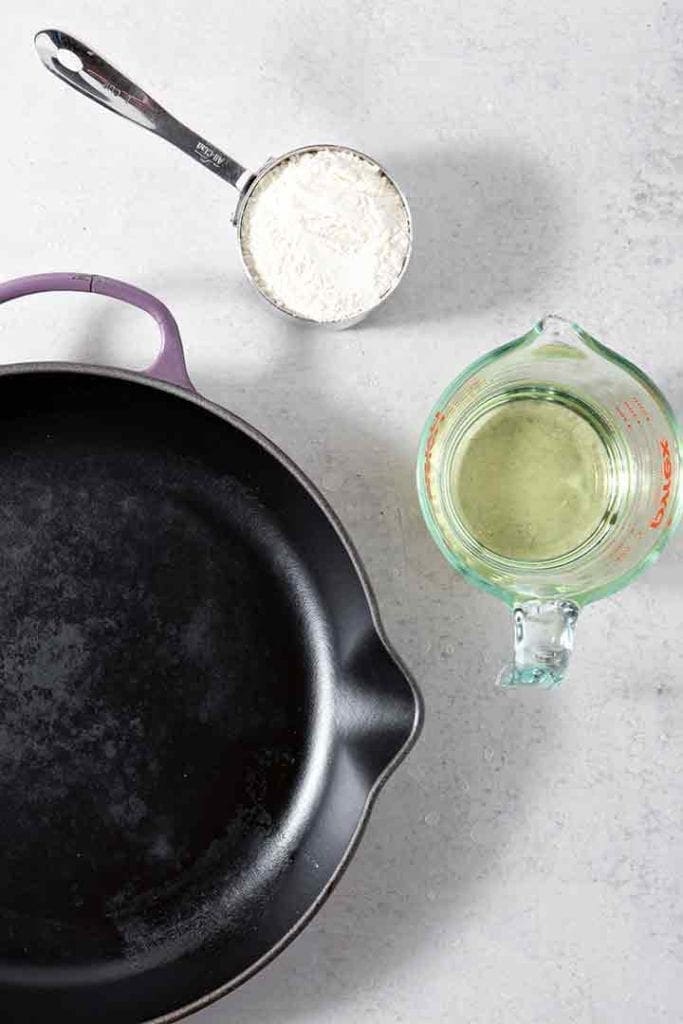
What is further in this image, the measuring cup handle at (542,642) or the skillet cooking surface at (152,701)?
the skillet cooking surface at (152,701)

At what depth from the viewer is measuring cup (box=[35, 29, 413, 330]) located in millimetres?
808

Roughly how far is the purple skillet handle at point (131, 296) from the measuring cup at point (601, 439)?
0.17 meters

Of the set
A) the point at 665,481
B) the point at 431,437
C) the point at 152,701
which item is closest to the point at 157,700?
the point at 152,701

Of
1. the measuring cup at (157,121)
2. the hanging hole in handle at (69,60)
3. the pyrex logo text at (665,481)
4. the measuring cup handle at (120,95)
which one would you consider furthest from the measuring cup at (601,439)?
the hanging hole in handle at (69,60)

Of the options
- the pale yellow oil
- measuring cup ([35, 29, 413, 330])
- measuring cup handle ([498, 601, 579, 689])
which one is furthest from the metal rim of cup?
measuring cup handle ([498, 601, 579, 689])

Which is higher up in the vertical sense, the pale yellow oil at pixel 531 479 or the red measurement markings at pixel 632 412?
the red measurement markings at pixel 632 412

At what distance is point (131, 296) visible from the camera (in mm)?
794

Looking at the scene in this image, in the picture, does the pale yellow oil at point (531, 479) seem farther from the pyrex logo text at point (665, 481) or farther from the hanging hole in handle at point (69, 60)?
the hanging hole in handle at point (69, 60)

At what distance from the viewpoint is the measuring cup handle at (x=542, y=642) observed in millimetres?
712

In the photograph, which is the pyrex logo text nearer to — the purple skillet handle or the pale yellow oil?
the pale yellow oil

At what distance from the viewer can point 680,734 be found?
2.85 feet

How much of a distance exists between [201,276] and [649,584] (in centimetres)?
39

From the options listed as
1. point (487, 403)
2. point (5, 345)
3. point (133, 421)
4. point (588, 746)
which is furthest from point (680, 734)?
point (5, 345)

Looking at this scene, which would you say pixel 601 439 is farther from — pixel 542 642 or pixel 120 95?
pixel 120 95
